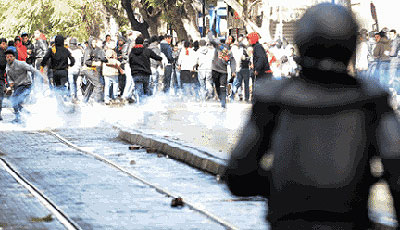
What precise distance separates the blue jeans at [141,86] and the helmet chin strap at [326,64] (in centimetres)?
2008

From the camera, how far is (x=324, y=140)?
3057 millimetres

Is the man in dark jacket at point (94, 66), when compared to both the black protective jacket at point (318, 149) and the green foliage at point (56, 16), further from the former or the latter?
the green foliage at point (56, 16)

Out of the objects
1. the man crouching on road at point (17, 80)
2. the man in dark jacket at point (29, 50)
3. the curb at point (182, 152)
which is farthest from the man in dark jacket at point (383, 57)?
the curb at point (182, 152)

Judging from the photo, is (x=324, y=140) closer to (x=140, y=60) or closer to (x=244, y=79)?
(x=140, y=60)

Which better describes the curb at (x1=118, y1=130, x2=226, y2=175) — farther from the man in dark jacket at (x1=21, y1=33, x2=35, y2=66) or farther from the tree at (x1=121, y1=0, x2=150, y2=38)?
the tree at (x1=121, y1=0, x2=150, y2=38)

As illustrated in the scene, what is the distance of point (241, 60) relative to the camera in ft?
89.6

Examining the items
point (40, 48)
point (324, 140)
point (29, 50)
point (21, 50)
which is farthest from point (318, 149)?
point (29, 50)

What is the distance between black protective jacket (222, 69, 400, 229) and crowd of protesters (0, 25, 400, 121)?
1636cm

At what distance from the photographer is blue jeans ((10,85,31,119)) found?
1909 centimetres

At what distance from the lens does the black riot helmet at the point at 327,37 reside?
3.03m

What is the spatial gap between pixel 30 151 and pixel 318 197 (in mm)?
11139

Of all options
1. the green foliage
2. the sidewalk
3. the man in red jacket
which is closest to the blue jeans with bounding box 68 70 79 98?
the man in red jacket

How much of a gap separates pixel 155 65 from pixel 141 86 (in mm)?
4277

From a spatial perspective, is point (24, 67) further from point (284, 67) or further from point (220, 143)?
point (284, 67)
